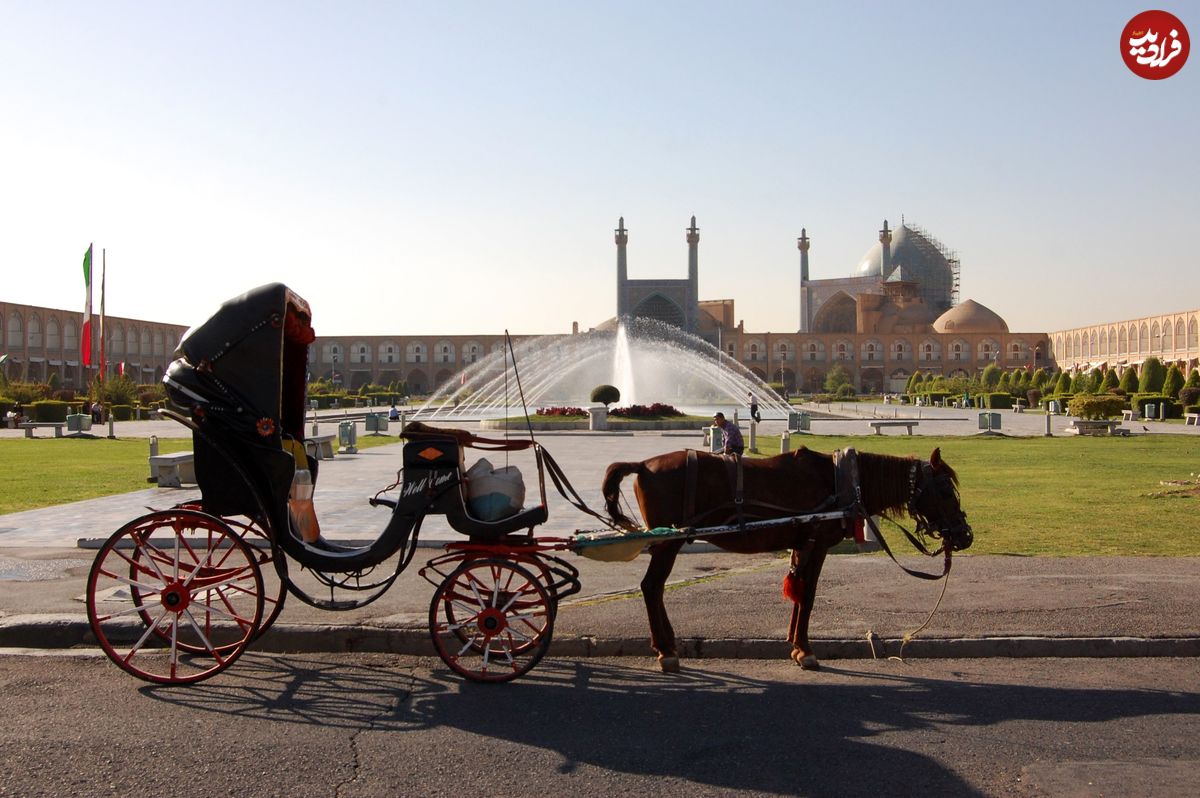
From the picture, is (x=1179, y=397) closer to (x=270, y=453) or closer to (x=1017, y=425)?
(x=1017, y=425)

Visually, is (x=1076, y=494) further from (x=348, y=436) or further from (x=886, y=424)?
(x=886, y=424)

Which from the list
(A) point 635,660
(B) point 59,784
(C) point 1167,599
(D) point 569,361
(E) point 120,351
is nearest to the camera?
(B) point 59,784

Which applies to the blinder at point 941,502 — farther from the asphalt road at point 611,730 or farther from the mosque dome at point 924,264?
the mosque dome at point 924,264

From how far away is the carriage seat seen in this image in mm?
4703

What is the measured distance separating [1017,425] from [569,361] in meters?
26.8

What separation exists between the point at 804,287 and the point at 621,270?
68.5 feet

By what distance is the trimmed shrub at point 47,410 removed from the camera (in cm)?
3338

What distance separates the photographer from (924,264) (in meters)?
97.6

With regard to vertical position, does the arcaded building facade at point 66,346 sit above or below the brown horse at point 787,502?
above

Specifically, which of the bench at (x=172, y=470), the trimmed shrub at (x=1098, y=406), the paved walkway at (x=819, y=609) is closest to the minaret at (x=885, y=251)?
the trimmed shrub at (x=1098, y=406)

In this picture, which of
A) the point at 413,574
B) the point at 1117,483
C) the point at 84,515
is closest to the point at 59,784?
the point at 413,574

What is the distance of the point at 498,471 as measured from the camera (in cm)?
485

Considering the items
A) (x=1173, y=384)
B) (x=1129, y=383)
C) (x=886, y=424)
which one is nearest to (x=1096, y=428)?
(x=886, y=424)

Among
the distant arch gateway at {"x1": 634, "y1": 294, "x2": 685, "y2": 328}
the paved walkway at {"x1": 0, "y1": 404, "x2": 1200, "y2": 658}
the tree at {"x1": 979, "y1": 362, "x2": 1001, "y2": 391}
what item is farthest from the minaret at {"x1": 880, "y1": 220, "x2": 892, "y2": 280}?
the paved walkway at {"x1": 0, "y1": 404, "x2": 1200, "y2": 658}
